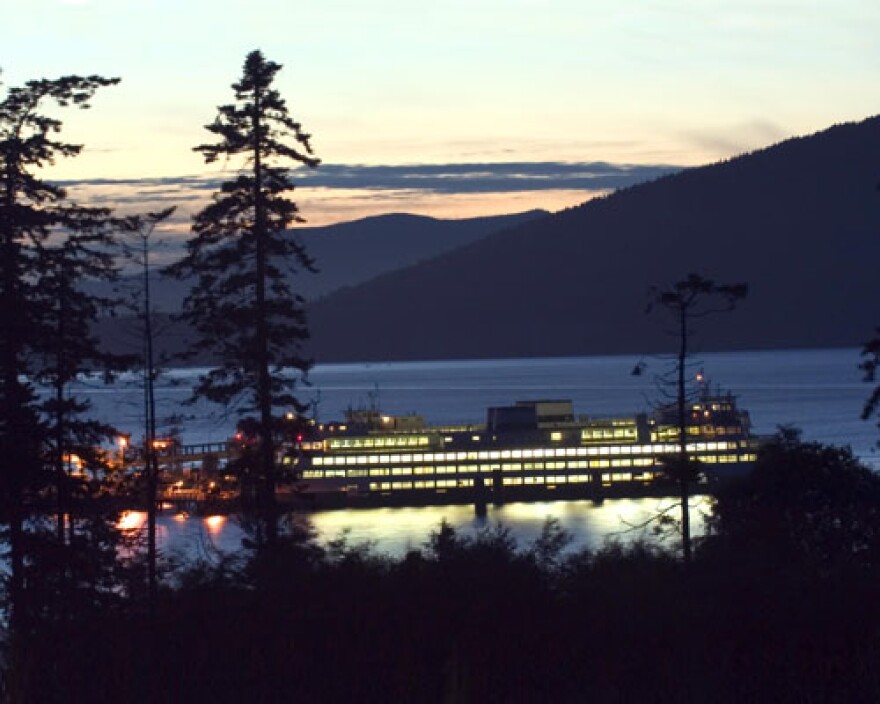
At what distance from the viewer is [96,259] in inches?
651

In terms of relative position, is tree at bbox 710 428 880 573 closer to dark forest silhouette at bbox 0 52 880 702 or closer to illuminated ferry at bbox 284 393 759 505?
dark forest silhouette at bbox 0 52 880 702

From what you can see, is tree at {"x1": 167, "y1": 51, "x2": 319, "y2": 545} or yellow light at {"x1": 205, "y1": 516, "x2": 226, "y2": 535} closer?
tree at {"x1": 167, "y1": 51, "x2": 319, "y2": 545}

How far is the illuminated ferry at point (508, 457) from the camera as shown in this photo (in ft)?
180

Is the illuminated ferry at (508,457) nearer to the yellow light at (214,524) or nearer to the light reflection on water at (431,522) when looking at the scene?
the light reflection on water at (431,522)

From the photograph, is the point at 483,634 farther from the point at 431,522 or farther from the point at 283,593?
the point at 431,522

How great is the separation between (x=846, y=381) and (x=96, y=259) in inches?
5350

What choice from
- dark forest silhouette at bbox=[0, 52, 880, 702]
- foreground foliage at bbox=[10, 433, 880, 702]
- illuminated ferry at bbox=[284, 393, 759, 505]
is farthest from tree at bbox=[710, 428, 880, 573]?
illuminated ferry at bbox=[284, 393, 759, 505]

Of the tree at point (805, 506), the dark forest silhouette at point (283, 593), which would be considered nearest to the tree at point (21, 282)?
the dark forest silhouette at point (283, 593)

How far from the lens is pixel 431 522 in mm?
48000

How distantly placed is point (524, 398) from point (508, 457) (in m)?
63.2

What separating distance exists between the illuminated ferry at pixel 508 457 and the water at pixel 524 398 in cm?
138

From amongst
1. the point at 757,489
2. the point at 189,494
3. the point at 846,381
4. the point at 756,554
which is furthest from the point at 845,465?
the point at 846,381

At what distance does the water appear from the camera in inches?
1731

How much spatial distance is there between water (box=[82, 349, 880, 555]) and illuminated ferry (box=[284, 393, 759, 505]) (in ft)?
4.52
